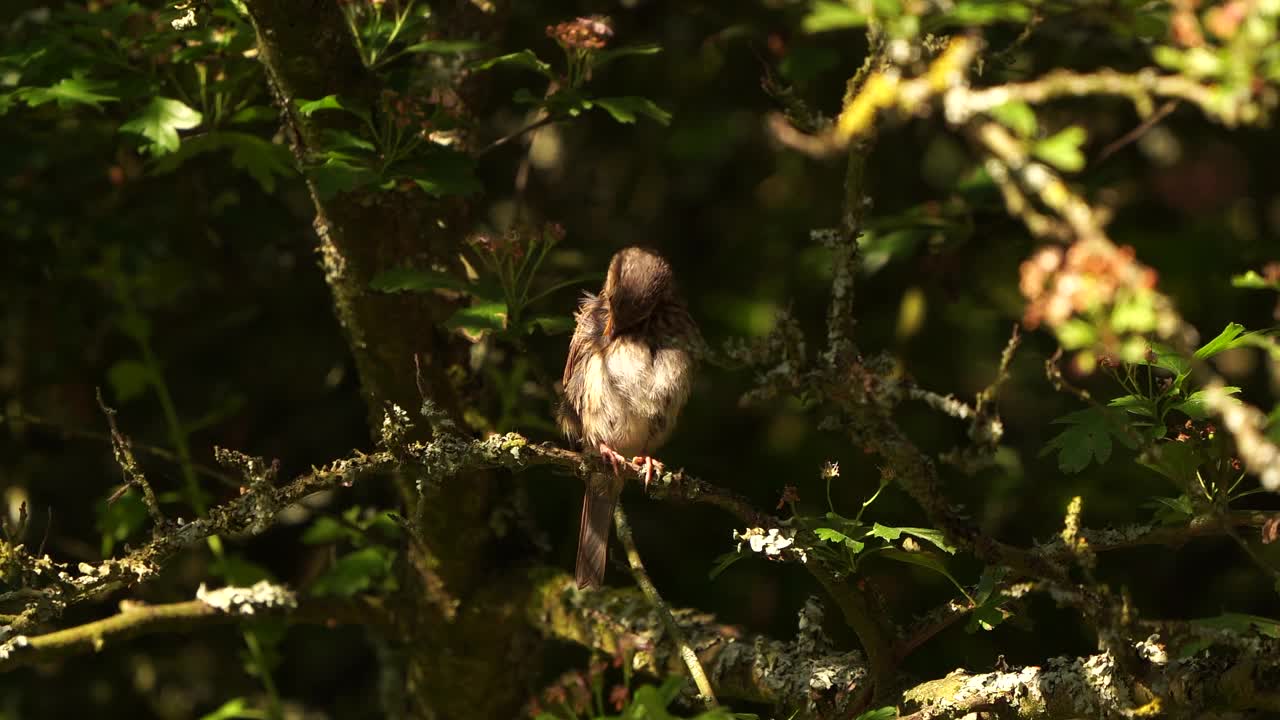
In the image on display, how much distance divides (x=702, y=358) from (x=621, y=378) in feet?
5.33

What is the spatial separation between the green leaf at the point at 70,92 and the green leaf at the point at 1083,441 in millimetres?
2401

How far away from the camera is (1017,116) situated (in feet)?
6.86

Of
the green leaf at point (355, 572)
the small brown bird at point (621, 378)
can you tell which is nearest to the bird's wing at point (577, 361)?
the small brown bird at point (621, 378)

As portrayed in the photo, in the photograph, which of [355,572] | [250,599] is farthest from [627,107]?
[250,599]

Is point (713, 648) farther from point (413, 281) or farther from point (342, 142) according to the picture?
point (342, 142)

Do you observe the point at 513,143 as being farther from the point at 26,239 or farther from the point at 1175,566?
the point at 1175,566

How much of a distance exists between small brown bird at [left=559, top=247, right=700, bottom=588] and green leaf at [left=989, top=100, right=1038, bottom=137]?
1.92 meters

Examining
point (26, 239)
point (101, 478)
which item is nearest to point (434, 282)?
point (26, 239)

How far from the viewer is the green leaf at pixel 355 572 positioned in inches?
165

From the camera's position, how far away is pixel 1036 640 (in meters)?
5.01

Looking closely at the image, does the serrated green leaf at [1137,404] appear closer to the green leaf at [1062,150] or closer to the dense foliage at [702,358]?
the dense foliage at [702,358]

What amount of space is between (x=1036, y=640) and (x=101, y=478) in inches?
141

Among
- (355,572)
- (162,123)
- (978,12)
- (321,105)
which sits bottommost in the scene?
(355,572)

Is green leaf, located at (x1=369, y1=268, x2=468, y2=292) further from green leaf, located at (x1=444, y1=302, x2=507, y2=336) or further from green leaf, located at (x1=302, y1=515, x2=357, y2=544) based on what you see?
green leaf, located at (x1=302, y1=515, x2=357, y2=544)
